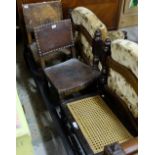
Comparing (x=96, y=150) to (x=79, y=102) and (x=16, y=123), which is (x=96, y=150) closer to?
(x=79, y=102)

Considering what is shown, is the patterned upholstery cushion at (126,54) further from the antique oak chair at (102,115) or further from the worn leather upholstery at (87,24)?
the worn leather upholstery at (87,24)

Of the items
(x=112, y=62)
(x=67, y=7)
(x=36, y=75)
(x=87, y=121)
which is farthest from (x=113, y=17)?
(x=87, y=121)

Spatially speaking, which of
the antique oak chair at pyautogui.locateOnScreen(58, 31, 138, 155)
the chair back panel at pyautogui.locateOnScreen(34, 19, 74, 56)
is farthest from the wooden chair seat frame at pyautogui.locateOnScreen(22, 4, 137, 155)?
the chair back panel at pyautogui.locateOnScreen(34, 19, 74, 56)

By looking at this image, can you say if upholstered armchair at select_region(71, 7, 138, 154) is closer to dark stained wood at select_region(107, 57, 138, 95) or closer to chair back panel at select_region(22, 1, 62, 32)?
dark stained wood at select_region(107, 57, 138, 95)

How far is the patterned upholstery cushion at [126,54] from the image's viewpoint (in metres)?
1.27

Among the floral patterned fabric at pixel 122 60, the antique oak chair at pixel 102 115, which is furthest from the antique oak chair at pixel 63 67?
the floral patterned fabric at pixel 122 60

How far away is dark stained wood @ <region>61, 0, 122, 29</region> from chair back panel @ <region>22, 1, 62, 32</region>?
0.30m

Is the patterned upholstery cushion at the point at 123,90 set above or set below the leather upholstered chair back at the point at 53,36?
below

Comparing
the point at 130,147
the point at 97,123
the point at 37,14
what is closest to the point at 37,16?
the point at 37,14

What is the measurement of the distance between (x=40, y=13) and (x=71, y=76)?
804 millimetres

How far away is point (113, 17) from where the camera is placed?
2980 millimetres

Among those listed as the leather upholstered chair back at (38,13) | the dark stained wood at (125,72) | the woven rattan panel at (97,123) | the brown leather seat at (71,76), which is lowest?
the woven rattan panel at (97,123)

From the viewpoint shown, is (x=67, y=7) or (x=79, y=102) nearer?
(x=79, y=102)
